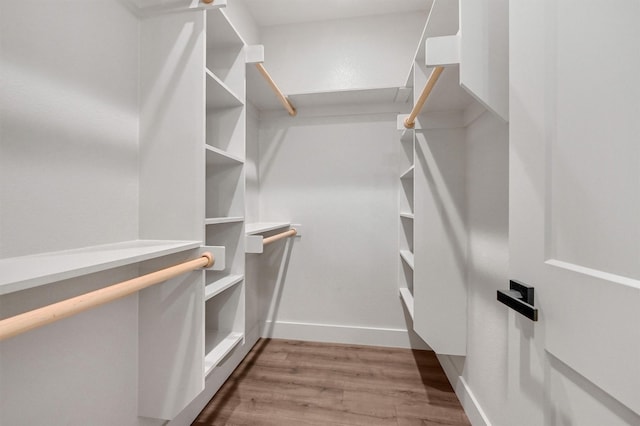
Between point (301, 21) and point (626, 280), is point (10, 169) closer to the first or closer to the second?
point (626, 280)

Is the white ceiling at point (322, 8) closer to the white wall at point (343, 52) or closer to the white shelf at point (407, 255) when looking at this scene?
the white wall at point (343, 52)

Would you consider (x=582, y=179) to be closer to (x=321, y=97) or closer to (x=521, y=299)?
(x=521, y=299)

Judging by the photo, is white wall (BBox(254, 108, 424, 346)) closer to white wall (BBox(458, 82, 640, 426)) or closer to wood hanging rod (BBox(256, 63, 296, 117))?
wood hanging rod (BBox(256, 63, 296, 117))

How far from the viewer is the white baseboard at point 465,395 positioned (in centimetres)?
126

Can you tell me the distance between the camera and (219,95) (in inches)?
50.6

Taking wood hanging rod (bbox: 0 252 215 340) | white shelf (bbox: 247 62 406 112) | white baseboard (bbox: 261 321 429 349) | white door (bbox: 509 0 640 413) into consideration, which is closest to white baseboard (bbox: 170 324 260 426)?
white baseboard (bbox: 261 321 429 349)

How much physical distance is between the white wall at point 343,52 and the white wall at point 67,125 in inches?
52.7

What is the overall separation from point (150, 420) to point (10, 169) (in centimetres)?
105

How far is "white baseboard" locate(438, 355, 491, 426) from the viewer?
1260mm

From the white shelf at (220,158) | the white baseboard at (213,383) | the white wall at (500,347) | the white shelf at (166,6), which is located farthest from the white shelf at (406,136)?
the white baseboard at (213,383)

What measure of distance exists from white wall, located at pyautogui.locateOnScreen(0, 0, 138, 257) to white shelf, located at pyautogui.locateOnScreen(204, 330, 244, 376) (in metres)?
0.60

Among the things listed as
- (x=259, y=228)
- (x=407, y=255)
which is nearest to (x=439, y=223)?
(x=407, y=255)

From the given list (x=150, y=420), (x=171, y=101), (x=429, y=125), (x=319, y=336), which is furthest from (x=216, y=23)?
(x=319, y=336)

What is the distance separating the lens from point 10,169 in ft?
2.17
